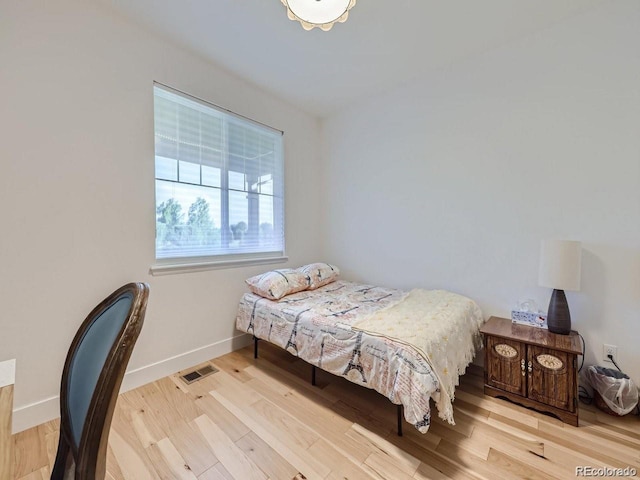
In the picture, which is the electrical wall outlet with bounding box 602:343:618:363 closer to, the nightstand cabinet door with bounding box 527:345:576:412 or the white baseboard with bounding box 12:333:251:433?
the nightstand cabinet door with bounding box 527:345:576:412

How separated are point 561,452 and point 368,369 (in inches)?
42.1

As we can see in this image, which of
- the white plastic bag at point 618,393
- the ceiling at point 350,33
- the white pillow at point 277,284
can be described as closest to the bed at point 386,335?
the white pillow at point 277,284

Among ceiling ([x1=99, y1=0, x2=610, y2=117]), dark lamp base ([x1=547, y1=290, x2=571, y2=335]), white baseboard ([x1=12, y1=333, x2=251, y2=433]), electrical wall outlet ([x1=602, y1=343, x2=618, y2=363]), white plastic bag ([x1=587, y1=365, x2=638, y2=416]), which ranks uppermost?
ceiling ([x1=99, y1=0, x2=610, y2=117])

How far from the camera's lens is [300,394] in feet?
6.23

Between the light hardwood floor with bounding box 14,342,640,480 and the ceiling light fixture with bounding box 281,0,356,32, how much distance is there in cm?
235

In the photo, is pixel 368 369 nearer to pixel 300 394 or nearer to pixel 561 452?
pixel 300 394

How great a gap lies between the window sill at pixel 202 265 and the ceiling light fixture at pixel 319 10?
6.17 ft

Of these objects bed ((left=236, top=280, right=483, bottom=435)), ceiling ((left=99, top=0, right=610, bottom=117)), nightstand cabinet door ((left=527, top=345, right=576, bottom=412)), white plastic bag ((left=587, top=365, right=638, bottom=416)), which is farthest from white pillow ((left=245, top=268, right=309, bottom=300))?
white plastic bag ((left=587, top=365, right=638, bottom=416))

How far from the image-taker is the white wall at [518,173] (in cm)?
174

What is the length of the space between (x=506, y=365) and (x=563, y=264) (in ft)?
2.53

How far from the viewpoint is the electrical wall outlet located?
1.76 m

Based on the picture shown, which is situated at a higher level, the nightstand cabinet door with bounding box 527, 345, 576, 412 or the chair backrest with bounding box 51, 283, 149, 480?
the chair backrest with bounding box 51, 283, 149, 480

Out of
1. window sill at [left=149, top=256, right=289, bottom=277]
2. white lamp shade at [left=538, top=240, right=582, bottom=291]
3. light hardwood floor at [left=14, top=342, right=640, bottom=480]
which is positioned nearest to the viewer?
light hardwood floor at [left=14, top=342, right=640, bottom=480]

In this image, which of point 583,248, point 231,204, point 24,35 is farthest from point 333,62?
point 583,248
